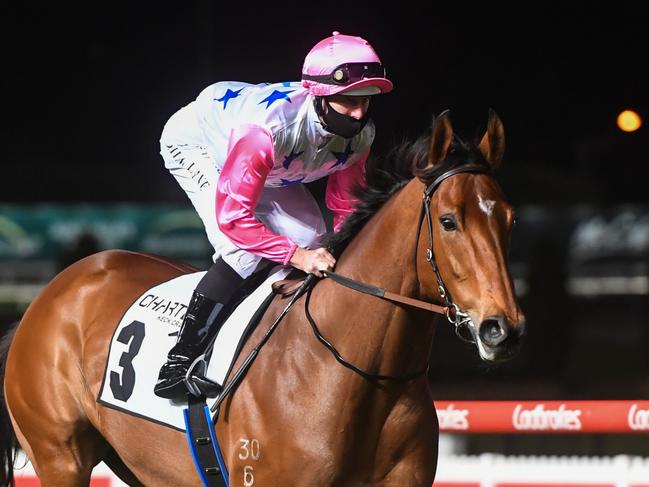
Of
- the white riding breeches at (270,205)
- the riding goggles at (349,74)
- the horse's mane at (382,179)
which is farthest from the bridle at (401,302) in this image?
the riding goggles at (349,74)

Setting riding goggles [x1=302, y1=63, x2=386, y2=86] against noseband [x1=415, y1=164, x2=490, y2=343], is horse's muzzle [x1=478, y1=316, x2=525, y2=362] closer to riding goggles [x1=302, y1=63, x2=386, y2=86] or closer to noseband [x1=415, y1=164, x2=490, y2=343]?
noseband [x1=415, y1=164, x2=490, y2=343]

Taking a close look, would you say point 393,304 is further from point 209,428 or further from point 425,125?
point 425,125

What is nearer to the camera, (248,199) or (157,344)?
(248,199)

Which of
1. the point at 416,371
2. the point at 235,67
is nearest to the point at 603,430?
the point at 416,371

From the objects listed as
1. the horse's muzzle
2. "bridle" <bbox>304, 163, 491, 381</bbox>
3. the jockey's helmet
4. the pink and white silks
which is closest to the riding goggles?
the jockey's helmet

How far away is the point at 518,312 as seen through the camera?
2.56m

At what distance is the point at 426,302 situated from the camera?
2.83 m

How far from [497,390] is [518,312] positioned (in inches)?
240

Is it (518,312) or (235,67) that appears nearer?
(518,312)

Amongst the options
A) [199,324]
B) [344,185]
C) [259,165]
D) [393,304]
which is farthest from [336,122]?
[199,324]

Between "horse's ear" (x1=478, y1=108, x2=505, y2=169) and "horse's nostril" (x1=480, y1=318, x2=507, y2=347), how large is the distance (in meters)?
0.51

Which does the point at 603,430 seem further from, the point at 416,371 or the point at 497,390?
the point at 497,390

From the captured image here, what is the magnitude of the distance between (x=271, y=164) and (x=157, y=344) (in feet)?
2.46

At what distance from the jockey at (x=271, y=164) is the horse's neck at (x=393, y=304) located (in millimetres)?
175
